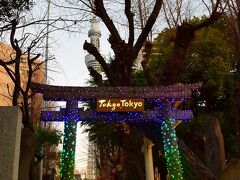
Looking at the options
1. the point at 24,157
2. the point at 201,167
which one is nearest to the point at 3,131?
the point at 24,157

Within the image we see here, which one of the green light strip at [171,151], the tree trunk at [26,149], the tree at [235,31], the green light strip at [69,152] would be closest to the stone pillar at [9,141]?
the tree trunk at [26,149]

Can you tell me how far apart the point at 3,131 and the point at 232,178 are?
4.92m

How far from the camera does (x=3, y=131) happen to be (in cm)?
389

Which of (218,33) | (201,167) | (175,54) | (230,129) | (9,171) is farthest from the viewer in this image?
(218,33)

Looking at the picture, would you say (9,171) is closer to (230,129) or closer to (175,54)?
(175,54)

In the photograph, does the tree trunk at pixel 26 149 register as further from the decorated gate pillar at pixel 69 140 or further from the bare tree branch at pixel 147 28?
the bare tree branch at pixel 147 28

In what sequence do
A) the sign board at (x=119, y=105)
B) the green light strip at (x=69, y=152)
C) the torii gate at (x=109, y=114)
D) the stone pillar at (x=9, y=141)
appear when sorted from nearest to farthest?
the stone pillar at (x=9, y=141) < the green light strip at (x=69, y=152) < the torii gate at (x=109, y=114) < the sign board at (x=119, y=105)

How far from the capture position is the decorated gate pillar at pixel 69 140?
9.80m

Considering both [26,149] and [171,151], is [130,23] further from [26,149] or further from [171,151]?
[26,149]

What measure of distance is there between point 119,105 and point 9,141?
6642mm

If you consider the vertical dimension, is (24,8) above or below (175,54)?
above

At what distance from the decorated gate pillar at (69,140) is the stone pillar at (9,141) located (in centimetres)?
603

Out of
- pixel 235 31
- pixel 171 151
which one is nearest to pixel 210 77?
pixel 235 31

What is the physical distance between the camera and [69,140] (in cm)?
1005
